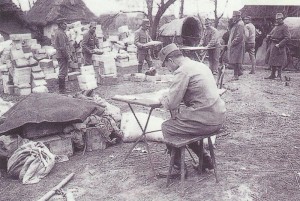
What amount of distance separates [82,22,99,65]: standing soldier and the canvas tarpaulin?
5.57 meters

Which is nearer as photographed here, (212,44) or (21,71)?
(21,71)

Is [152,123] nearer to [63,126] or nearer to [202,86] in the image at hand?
[63,126]

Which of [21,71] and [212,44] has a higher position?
[212,44]

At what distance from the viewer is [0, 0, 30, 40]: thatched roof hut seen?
62.0 feet

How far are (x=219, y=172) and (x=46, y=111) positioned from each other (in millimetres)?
2757

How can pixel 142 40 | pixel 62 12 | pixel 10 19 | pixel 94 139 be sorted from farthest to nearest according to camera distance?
pixel 62 12, pixel 10 19, pixel 142 40, pixel 94 139

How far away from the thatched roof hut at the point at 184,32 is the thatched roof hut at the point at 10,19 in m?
7.74

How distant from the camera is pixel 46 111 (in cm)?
576

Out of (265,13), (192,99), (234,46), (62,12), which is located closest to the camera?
(192,99)

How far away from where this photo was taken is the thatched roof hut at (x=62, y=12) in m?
21.2

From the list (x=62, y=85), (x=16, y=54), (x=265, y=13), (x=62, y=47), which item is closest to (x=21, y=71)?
(x=16, y=54)

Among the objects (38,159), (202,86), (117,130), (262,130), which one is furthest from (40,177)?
(262,130)

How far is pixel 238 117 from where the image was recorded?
7.94 meters

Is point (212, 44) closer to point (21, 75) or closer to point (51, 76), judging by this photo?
point (51, 76)
